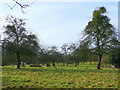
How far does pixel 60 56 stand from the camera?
60.7 metres

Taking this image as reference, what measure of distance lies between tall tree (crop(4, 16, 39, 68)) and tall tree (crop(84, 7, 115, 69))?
957cm

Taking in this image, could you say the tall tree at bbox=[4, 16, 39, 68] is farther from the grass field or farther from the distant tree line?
the grass field

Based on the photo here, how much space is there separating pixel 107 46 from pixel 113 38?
65.0 inches

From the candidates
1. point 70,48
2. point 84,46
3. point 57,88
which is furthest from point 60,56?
point 57,88

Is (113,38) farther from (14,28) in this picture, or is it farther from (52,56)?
(52,56)

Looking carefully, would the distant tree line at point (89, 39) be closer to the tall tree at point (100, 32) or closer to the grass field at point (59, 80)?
the tall tree at point (100, 32)

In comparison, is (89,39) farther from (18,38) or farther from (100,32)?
(18,38)

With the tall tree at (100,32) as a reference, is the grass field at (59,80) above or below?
below

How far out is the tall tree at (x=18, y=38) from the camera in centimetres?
3388

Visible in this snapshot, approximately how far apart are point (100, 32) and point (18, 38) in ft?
46.3

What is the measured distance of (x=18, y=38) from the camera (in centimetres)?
3491

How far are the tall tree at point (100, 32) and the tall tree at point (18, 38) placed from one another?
9574mm

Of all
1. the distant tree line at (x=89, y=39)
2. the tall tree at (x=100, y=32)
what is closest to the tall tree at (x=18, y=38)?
the distant tree line at (x=89, y=39)

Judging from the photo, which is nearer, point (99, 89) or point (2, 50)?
point (99, 89)
